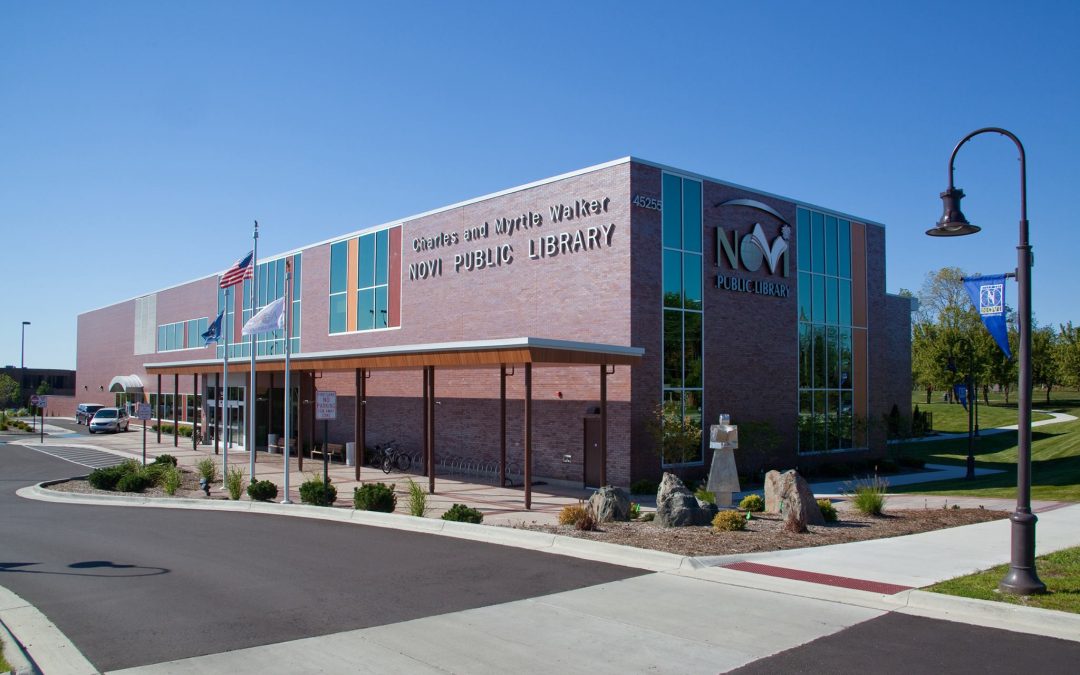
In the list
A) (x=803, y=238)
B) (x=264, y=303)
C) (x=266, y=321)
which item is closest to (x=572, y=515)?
(x=266, y=321)

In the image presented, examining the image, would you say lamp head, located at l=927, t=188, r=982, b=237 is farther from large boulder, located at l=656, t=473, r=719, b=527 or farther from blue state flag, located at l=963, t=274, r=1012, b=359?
large boulder, located at l=656, t=473, r=719, b=527

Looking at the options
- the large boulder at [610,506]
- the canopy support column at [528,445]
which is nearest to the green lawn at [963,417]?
the canopy support column at [528,445]

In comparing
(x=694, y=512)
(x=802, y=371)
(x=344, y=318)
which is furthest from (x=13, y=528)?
(x=802, y=371)

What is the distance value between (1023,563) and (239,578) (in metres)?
10.1

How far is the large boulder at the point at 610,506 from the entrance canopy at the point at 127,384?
5244 cm

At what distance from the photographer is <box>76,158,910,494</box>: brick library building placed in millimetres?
23250

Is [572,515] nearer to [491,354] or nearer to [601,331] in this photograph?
[491,354]

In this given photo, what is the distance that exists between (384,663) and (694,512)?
9.36m

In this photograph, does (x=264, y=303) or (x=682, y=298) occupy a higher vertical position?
(x=264, y=303)

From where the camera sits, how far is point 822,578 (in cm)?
1101

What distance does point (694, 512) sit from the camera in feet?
51.5

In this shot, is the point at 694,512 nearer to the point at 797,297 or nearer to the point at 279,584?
the point at 279,584

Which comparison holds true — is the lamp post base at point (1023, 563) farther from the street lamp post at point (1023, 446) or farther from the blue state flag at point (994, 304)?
the blue state flag at point (994, 304)

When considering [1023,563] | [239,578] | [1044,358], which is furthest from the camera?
[1044,358]
